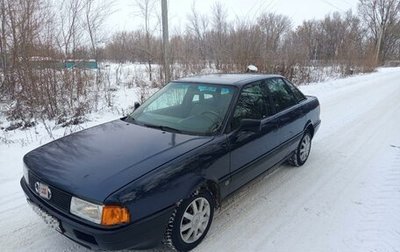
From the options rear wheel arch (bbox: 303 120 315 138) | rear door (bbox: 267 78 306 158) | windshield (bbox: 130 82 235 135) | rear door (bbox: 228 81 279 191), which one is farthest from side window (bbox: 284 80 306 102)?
windshield (bbox: 130 82 235 135)

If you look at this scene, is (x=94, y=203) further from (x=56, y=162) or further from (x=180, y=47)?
(x=180, y=47)

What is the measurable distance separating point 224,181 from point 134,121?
1333mm

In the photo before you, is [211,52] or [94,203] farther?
[211,52]

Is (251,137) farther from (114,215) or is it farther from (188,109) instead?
(114,215)

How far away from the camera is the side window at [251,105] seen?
3396 millimetres

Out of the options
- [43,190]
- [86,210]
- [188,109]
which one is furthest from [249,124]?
[43,190]

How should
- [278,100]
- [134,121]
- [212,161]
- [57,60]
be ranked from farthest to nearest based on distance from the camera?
[57,60], [278,100], [134,121], [212,161]

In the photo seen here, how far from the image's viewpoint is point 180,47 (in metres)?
13.4

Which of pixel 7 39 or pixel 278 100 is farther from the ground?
pixel 7 39

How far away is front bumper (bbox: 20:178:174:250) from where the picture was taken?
226 centimetres

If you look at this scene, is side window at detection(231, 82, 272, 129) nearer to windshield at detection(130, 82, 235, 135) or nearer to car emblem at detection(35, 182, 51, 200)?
windshield at detection(130, 82, 235, 135)

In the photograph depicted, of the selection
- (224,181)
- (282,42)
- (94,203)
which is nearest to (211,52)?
(282,42)

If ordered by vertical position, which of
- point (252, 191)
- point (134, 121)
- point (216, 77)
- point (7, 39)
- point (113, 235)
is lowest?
point (252, 191)

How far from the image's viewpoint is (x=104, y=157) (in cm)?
274
